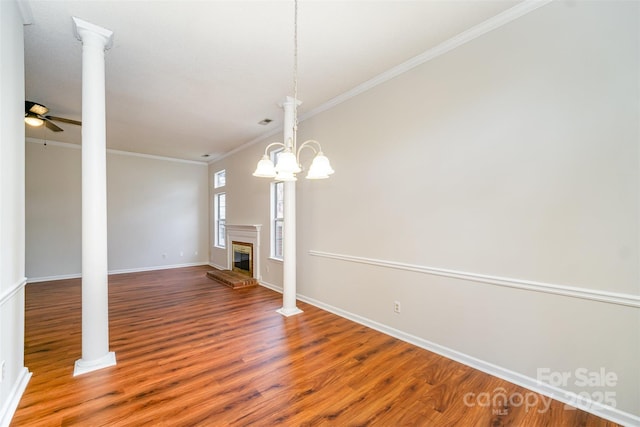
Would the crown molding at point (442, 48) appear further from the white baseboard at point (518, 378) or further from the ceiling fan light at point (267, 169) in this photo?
the white baseboard at point (518, 378)

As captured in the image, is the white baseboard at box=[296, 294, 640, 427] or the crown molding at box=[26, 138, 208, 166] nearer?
the white baseboard at box=[296, 294, 640, 427]

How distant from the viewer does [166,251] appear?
744 cm

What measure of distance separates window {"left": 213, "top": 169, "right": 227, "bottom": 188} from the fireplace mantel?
1457mm

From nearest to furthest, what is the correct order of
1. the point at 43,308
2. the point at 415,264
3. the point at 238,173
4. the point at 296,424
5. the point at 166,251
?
the point at 296,424 < the point at 415,264 < the point at 43,308 < the point at 238,173 < the point at 166,251

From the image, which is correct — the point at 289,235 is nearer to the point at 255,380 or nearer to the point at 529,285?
the point at 255,380

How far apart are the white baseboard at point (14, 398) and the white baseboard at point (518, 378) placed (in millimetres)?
3094

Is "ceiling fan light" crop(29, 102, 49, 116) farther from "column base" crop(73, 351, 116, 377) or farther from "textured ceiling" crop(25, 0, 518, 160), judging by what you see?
"column base" crop(73, 351, 116, 377)

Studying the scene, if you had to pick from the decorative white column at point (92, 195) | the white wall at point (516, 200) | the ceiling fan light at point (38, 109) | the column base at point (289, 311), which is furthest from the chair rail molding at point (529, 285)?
the ceiling fan light at point (38, 109)

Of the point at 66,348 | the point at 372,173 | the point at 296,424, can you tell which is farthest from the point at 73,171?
the point at 296,424

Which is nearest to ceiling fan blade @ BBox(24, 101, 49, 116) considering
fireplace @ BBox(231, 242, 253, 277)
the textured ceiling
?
the textured ceiling

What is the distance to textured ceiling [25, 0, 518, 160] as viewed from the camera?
2.23 meters

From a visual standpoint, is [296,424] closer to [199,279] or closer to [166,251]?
[199,279]

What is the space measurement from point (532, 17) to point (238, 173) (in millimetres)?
5728

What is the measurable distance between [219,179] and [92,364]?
5866 mm
